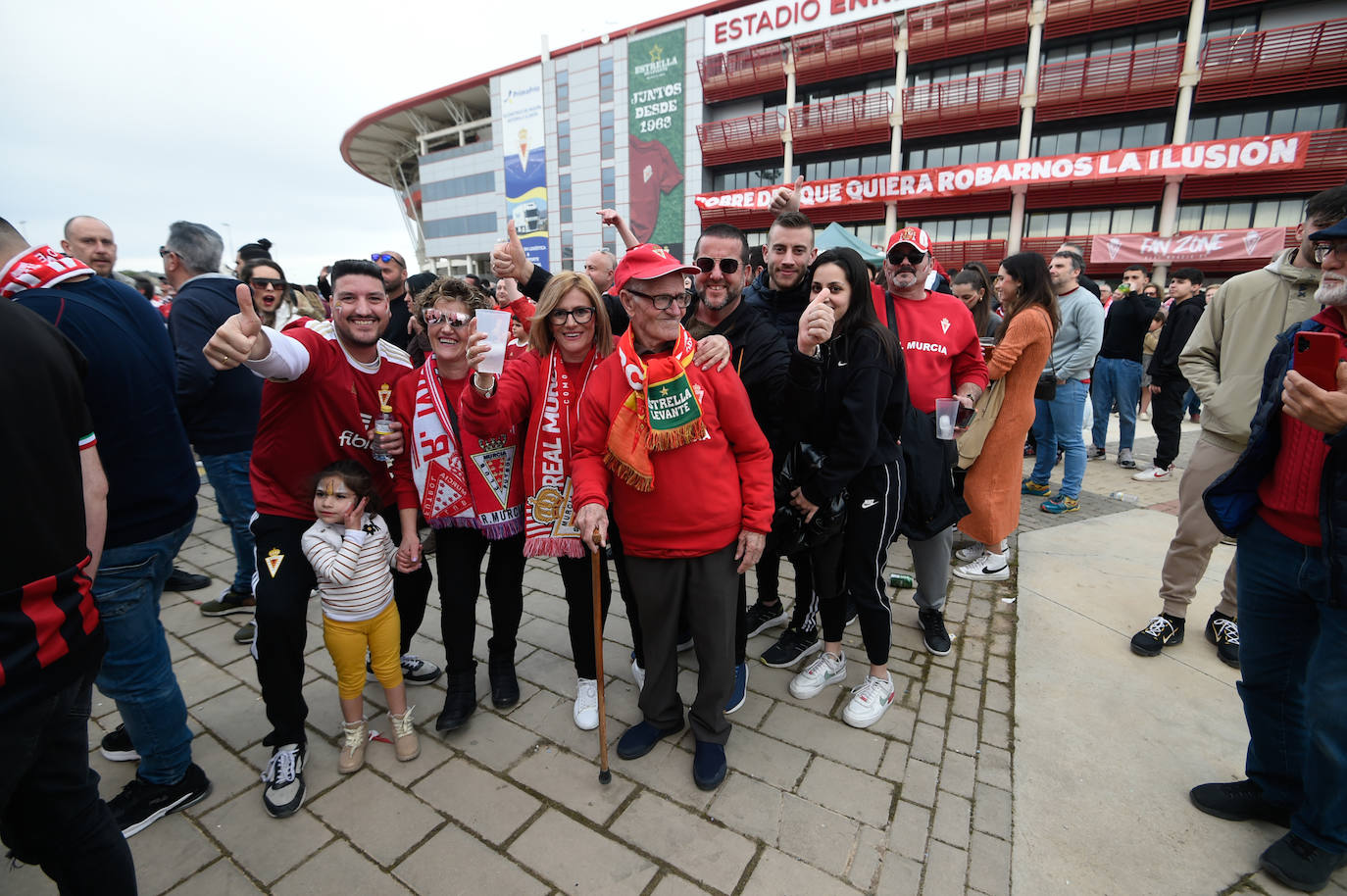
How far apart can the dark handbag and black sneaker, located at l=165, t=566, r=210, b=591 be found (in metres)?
4.26

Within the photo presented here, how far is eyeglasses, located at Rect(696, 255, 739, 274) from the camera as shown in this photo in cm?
291

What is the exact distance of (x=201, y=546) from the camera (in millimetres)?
5008

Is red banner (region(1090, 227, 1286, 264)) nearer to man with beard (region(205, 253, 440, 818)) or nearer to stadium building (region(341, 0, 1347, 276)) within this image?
stadium building (region(341, 0, 1347, 276))

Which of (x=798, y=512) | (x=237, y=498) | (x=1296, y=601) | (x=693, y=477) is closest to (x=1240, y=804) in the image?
(x=1296, y=601)

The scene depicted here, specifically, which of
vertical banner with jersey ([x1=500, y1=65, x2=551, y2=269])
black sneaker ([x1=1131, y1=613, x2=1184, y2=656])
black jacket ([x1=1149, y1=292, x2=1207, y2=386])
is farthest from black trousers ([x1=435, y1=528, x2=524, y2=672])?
vertical banner with jersey ([x1=500, y1=65, x2=551, y2=269])

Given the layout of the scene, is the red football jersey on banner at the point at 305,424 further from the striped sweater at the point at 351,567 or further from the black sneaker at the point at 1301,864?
the black sneaker at the point at 1301,864

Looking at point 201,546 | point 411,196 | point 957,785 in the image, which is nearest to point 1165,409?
point 957,785

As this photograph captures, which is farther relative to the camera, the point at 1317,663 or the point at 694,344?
the point at 694,344

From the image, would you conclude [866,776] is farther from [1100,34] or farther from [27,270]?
[1100,34]

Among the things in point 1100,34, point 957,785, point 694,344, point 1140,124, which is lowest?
point 957,785

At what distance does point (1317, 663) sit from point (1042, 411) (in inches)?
171

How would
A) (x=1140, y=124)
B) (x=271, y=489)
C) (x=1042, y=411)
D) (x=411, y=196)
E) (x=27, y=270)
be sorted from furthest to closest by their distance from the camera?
(x=411, y=196) → (x=1140, y=124) → (x=1042, y=411) → (x=271, y=489) → (x=27, y=270)

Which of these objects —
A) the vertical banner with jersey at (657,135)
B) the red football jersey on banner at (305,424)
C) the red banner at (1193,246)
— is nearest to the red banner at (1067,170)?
the red banner at (1193,246)

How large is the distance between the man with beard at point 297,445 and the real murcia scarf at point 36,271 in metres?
0.45
